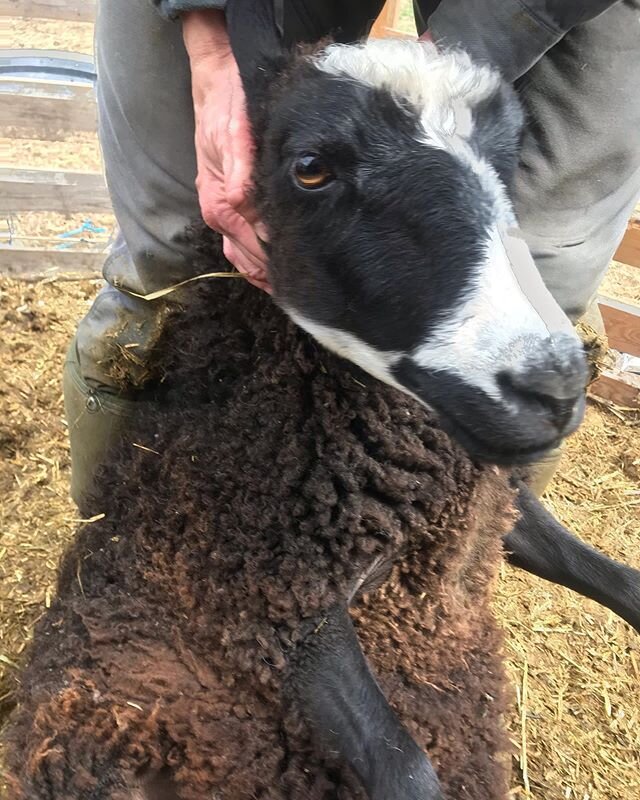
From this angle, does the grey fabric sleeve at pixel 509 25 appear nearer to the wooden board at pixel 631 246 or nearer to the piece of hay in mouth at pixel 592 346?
the piece of hay in mouth at pixel 592 346

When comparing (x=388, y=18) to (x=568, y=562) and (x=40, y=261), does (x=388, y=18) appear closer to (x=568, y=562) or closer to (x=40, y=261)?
(x=40, y=261)

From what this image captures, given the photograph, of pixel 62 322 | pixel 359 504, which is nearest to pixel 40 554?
pixel 62 322

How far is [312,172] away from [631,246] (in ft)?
11.3

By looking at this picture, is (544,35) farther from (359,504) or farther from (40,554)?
(40,554)

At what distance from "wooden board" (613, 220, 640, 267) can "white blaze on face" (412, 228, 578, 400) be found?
3293 mm

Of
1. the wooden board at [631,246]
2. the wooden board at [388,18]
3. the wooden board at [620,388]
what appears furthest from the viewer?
the wooden board at [388,18]

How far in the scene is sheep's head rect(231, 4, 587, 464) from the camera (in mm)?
1380

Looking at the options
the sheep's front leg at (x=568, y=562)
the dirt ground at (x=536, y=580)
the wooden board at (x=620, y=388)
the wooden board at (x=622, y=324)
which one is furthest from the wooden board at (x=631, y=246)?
the sheep's front leg at (x=568, y=562)

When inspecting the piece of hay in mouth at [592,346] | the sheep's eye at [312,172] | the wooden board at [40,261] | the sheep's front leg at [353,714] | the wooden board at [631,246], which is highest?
the sheep's eye at [312,172]

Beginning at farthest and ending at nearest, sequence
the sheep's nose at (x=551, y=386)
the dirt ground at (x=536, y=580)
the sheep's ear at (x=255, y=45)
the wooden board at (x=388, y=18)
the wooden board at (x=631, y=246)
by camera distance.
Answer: the wooden board at (x=388, y=18) < the wooden board at (x=631, y=246) < the dirt ground at (x=536, y=580) < the sheep's ear at (x=255, y=45) < the sheep's nose at (x=551, y=386)

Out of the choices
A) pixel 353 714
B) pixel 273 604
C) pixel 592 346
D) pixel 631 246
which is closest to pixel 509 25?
pixel 592 346

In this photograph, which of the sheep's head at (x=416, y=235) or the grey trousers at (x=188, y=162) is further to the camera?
the grey trousers at (x=188, y=162)

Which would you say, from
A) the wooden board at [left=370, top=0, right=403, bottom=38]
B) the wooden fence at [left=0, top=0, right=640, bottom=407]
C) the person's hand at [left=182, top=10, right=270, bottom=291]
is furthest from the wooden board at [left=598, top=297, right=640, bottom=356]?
the person's hand at [left=182, top=10, right=270, bottom=291]

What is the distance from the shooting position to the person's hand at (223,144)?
1.72 meters
